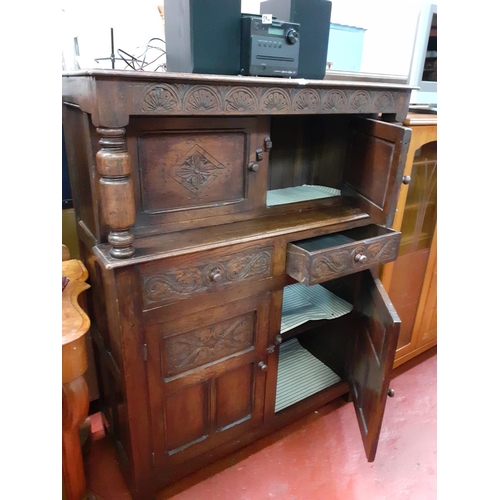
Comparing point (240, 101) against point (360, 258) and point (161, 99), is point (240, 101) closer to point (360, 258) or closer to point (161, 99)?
point (161, 99)

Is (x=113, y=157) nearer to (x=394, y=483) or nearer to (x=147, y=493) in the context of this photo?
(x=147, y=493)

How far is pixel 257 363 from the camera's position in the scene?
139 centimetres

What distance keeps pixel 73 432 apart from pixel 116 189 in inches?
30.4

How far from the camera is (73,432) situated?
1.20 metres

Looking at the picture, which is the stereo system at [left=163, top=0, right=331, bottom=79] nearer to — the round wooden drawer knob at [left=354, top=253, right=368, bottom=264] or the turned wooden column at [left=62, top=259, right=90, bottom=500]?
the round wooden drawer knob at [left=354, top=253, right=368, bottom=264]

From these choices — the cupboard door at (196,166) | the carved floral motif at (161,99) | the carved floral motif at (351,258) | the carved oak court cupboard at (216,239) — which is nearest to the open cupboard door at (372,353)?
the carved oak court cupboard at (216,239)

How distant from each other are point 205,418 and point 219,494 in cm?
31

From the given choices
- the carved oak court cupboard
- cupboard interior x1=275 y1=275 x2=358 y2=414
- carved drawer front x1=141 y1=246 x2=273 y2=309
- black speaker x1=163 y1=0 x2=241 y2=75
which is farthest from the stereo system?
cupboard interior x1=275 y1=275 x2=358 y2=414

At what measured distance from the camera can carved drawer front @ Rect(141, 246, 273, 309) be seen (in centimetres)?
105

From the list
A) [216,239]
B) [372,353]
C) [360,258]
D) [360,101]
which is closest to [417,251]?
[372,353]

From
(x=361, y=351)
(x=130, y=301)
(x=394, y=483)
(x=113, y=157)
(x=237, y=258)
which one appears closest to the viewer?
(x=113, y=157)

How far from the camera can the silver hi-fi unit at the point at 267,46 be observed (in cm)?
107

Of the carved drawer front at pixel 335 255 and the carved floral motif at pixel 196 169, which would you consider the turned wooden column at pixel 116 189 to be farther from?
the carved drawer front at pixel 335 255
